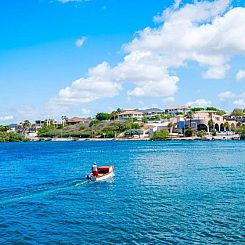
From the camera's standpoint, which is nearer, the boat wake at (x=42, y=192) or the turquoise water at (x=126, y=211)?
the turquoise water at (x=126, y=211)

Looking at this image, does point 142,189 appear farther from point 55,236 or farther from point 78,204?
point 55,236

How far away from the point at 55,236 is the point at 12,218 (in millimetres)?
6876

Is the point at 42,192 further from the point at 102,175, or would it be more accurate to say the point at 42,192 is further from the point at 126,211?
the point at 126,211

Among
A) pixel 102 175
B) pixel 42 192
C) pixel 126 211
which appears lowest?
pixel 126 211

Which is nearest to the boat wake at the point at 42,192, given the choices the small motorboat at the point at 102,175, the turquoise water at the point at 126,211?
the turquoise water at the point at 126,211

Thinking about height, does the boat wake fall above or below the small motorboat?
below

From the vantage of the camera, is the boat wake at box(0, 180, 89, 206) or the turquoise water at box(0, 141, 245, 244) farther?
the boat wake at box(0, 180, 89, 206)

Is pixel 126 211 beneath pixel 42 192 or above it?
beneath

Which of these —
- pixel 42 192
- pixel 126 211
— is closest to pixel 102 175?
pixel 42 192

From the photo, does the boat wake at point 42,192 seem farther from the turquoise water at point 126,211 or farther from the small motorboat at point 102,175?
the small motorboat at point 102,175

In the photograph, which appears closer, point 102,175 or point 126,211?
point 126,211

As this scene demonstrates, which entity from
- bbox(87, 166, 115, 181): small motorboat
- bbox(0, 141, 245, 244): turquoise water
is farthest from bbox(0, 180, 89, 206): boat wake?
bbox(87, 166, 115, 181): small motorboat

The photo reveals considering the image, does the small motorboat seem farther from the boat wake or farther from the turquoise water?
the turquoise water

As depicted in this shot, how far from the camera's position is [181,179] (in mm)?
50156
